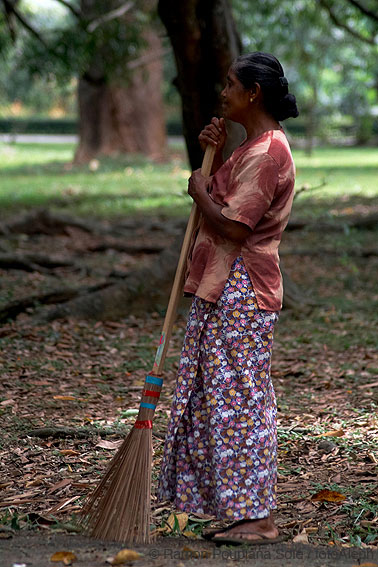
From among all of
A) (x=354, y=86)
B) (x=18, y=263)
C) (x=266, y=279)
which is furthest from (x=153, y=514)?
(x=354, y=86)

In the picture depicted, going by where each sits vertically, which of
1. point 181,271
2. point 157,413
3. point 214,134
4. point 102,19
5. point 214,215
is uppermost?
point 102,19

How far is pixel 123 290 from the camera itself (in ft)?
23.0

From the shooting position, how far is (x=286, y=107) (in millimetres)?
3156

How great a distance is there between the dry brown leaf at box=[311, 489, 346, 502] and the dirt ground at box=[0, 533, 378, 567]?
17.9 inches

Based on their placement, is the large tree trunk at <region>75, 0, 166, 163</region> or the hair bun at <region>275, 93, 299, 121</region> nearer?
the hair bun at <region>275, 93, 299, 121</region>

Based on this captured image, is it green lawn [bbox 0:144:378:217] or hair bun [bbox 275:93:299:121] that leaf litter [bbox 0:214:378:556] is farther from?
green lawn [bbox 0:144:378:217]

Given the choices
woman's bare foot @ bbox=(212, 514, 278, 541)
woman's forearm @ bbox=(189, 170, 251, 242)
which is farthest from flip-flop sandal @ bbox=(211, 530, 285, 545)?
woman's forearm @ bbox=(189, 170, 251, 242)

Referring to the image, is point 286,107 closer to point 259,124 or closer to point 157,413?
point 259,124

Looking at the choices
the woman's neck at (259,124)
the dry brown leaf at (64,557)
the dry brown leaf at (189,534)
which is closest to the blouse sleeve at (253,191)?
the woman's neck at (259,124)

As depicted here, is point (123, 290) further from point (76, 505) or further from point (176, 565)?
point (176, 565)

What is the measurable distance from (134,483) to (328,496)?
0.89 m

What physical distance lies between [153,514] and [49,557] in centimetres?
62

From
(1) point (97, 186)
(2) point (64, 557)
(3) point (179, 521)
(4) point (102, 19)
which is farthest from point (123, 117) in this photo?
(2) point (64, 557)

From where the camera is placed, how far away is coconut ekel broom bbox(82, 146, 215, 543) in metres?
3.15
